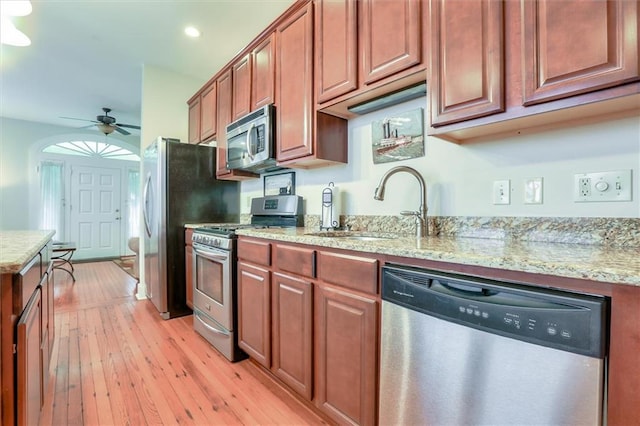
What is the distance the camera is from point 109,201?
651 cm

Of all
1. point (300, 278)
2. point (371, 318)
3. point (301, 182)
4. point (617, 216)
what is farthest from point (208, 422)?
point (617, 216)

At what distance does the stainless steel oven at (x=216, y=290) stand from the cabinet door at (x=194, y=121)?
1547 mm

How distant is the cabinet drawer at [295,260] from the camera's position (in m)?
1.49

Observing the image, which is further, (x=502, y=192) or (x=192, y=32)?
(x=192, y=32)

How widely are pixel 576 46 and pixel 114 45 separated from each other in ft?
12.7

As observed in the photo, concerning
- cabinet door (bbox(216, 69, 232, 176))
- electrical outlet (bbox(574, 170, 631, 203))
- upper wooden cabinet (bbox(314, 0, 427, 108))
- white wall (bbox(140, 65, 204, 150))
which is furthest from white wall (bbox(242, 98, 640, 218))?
white wall (bbox(140, 65, 204, 150))

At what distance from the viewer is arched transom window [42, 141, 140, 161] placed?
6007 millimetres

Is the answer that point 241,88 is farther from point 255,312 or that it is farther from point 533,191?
point 533,191

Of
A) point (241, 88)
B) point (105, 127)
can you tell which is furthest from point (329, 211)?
point (105, 127)

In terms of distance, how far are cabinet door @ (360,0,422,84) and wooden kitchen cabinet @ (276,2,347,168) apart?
44cm

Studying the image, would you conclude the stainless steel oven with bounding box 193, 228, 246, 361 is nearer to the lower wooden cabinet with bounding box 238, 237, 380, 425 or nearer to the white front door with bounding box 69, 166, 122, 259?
the lower wooden cabinet with bounding box 238, 237, 380, 425

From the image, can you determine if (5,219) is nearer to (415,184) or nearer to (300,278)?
(300,278)

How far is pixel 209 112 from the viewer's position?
3244mm

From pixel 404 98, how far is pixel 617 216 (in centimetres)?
109
